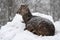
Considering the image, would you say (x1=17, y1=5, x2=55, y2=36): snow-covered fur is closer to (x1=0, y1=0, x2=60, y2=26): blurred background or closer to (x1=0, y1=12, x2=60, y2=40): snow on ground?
(x1=0, y1=12, x2=60, y2=40): snow on ground

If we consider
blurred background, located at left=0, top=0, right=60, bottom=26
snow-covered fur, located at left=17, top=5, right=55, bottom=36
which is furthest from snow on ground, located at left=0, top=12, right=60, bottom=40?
blurred background, located at left=0, top=0, right=60, bottom=26

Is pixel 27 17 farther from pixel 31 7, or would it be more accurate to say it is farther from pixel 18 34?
pixel 31 7

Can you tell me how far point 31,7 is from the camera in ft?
68.8

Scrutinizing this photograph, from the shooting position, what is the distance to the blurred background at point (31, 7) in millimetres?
18219

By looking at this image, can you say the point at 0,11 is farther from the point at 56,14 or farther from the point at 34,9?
the point at 56,14

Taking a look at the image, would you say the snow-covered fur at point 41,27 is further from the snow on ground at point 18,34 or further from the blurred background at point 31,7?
the blurred background at point 31,7

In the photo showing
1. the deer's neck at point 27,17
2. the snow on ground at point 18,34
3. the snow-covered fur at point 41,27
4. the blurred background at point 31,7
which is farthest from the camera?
the blurred background at point 31,7

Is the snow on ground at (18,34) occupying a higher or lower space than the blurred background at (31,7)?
higher

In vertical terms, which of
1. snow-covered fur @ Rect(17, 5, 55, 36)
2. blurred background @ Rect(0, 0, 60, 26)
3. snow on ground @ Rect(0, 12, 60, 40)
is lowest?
blurred background @ Rect(0, 0, 60, 26)

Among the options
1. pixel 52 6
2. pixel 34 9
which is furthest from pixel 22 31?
→ pixel 52 6

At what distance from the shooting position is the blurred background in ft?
59.8

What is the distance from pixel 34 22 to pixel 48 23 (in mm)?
434

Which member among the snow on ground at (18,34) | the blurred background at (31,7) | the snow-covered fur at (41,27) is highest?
the snow-covered fur at (41,27)

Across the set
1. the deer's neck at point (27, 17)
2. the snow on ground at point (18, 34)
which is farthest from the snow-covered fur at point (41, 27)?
the deer's neck at point (27, 17)
